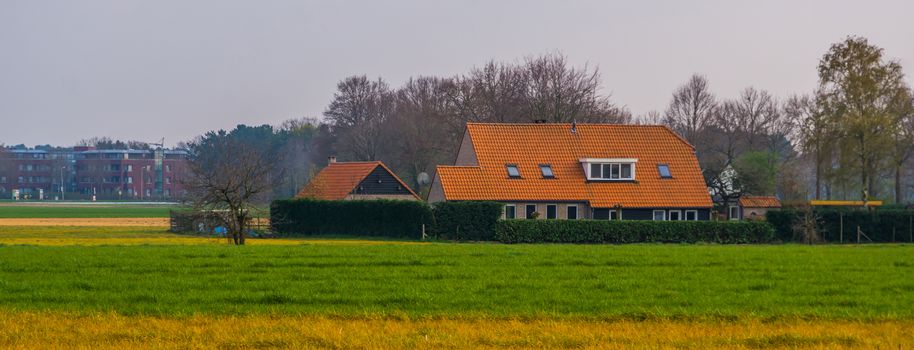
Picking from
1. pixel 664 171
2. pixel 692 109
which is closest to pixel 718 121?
pixel 692 109

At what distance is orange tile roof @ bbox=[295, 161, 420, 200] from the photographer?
218ft

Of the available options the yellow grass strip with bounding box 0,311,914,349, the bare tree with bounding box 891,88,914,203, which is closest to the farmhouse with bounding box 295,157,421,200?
the bare tree with bounding box 891,88,914,203

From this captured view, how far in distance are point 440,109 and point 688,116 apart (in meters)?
22.2

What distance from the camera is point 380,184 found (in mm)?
67438

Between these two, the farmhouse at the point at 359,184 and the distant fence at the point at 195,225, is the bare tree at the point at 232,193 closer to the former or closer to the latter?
the distant fence at the point at 195,225

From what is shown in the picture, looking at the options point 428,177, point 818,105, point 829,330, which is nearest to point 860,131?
point 818,105

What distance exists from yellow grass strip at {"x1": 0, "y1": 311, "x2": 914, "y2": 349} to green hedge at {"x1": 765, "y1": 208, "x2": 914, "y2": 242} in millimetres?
36033

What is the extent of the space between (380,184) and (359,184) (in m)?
1.51

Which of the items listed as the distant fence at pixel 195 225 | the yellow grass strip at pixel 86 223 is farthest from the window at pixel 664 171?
the yellow grass strip at pixel 86 223

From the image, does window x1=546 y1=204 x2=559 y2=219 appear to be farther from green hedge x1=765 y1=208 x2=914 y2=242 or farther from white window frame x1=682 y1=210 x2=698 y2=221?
green hedge x1=765 y1=208 x2=914 y2=242

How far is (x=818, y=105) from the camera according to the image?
72562mm

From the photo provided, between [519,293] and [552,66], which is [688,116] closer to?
[552,66]

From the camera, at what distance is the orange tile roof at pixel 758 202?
233 feet

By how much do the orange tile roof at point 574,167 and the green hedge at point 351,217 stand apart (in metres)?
3.30
